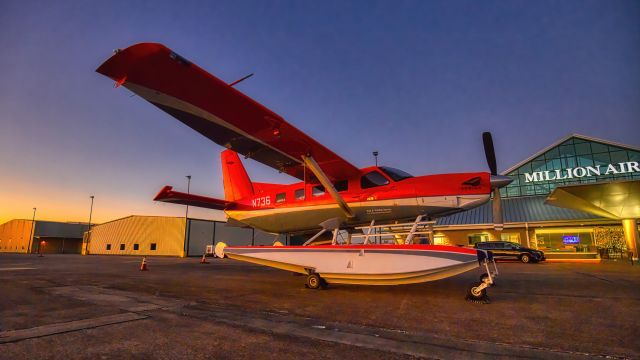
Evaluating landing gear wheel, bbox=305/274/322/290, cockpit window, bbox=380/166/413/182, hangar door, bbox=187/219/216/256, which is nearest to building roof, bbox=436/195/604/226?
cockpit window, bbox=380/166/413/182

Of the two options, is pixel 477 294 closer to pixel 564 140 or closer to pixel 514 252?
pixel 514 252

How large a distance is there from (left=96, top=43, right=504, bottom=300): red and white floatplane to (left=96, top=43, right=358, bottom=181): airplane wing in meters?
0.02

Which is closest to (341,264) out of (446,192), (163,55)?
(446,192)

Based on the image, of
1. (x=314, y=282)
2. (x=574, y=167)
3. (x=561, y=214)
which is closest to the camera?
(x=314, y=282)

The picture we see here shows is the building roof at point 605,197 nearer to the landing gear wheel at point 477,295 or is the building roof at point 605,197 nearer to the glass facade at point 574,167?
the glass facade at point 574,167

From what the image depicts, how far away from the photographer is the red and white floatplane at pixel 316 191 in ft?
19.7

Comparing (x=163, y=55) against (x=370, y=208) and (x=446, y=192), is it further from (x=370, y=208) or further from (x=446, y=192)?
(x=446, y=192)

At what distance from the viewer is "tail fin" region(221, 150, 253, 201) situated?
12.6 m

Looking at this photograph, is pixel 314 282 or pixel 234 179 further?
pixel 234 179

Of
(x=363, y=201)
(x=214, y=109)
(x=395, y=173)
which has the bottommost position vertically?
(x=363, y=201)

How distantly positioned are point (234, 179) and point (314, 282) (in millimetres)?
6525

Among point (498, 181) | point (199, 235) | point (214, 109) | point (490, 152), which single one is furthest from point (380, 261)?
point (199, 235)

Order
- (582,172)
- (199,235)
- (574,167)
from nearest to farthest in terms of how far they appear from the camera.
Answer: (582,172)
(574,167)
(199,235)

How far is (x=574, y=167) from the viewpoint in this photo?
33.7m
